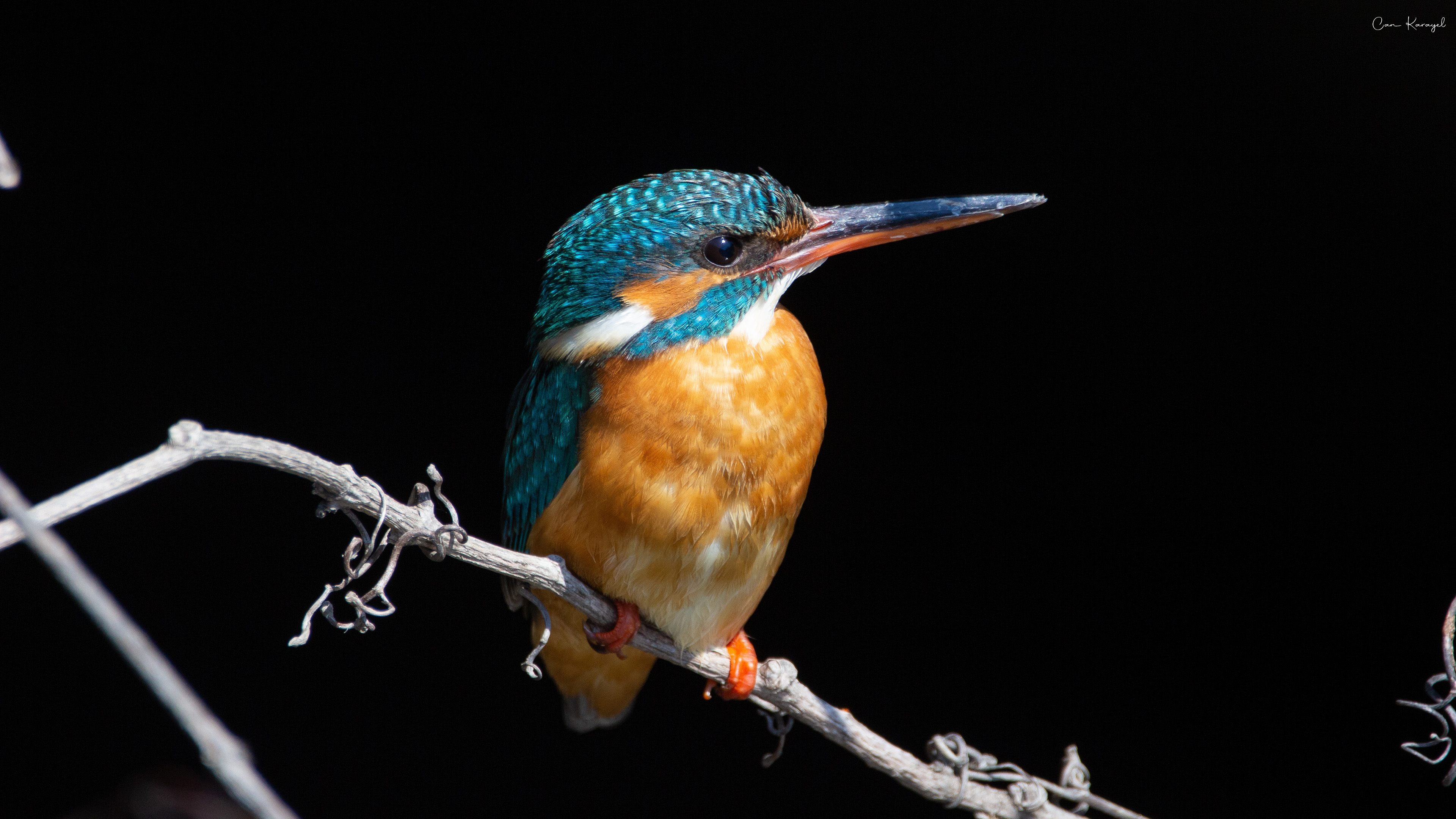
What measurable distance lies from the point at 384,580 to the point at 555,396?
56 centimetres

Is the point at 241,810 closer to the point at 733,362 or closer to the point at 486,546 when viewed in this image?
the point at 486,546

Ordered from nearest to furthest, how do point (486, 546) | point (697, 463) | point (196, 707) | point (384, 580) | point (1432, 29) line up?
1. point (196, 707)
2. point (384, 580)
3. point (486, 546)
4. point (697, 463)
5. point (1432, 29)

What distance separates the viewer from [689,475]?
158cm

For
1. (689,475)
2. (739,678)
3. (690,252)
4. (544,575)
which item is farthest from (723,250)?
(739,678)

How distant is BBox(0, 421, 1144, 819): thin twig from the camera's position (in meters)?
0.88

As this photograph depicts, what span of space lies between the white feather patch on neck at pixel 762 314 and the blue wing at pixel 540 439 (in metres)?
0.25

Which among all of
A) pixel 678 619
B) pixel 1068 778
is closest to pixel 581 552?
pixel 678 619

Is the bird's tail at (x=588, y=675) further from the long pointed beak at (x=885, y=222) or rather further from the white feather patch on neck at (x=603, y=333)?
the long pointed beak at (x=885, y=222)

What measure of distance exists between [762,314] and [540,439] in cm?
42

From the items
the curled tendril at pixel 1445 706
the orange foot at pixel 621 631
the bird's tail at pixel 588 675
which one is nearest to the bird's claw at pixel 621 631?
the orange foot at pixel 621 631

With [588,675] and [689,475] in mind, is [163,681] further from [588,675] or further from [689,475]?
[588,675]

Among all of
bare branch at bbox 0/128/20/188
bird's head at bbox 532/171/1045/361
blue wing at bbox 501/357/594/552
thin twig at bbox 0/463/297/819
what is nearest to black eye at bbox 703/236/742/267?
bird's head at bbox 532/171/1045/361

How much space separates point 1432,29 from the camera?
217 centimetres

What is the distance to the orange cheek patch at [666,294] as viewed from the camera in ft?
5.40
